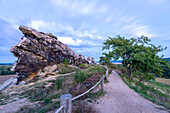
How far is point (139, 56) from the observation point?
11.8 metres

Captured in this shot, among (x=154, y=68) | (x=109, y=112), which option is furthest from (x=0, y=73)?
(x=154, y=68)

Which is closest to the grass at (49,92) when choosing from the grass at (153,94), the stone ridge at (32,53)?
the grass at (153,94)

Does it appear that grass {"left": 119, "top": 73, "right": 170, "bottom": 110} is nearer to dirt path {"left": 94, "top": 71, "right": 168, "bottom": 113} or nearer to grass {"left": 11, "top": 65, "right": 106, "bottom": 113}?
dirt path {"left": 94, "top": 71, "right": 168, "bottom": 113}

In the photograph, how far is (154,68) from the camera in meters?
11.8

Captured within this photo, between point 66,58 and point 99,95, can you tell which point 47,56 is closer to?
point 66,58

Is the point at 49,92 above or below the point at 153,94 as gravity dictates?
above

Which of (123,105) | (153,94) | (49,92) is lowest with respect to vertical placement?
(153,94)

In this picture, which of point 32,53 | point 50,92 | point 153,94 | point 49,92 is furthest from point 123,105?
point 32,53

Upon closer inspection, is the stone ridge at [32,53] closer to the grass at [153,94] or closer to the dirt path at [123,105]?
the dirt path at [123,105]

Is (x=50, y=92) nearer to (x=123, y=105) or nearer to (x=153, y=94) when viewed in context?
(x=123, y=105)

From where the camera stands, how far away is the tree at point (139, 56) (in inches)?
472

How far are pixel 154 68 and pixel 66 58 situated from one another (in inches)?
824

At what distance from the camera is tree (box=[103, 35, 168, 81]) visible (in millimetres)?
12000

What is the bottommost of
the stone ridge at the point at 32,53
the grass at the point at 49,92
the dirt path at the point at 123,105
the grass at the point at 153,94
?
the grass at the point at 153,94
